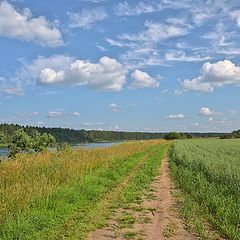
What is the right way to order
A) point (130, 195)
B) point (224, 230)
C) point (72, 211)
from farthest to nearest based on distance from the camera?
point (130, 195) → point (72, 211) → point (224, 230)

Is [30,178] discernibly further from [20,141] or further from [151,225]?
[20,141]

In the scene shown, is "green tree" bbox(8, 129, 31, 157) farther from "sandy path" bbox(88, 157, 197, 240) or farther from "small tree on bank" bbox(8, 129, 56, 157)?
"sandy path" bbox(88, 157, 197, 240)

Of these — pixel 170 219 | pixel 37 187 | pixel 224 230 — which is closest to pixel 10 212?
pixel 37 187

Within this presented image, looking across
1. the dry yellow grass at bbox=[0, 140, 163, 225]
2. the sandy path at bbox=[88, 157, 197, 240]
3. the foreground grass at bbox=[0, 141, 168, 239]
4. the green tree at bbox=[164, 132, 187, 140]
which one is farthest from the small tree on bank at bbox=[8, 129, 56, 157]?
the green tree at bbox=[164, 132, 187, 140]

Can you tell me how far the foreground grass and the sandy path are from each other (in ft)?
1.31

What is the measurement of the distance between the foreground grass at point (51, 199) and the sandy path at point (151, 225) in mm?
399

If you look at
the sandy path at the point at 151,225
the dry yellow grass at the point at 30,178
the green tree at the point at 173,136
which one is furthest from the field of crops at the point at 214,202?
the green tree at the point at 173,136

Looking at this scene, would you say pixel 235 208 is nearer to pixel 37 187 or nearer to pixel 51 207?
pixel 51 207

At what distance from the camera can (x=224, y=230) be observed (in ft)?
26.8

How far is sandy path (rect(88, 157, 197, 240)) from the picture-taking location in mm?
7973

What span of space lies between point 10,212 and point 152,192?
6069 millimetres

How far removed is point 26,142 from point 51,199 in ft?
60.9

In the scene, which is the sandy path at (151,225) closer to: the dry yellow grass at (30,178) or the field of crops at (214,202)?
the field of crops at (214,202)

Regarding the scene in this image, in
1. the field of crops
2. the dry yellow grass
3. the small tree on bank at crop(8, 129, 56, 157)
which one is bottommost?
the field of crops
